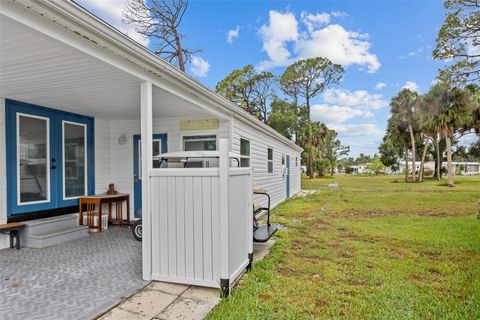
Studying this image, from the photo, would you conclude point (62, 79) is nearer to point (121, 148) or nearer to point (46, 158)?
point (46, 158)

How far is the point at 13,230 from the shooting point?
4445 mm

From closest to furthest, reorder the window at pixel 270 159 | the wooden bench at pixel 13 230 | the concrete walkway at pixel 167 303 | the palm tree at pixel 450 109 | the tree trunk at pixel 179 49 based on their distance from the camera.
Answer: the concrete walkway at pixel 167 303
the wooden bench at pixel 13 230
the window at pixel 270 159
the tree trunk at pixel 179 49
the palm tree at pixel 450 109

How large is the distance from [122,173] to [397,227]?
6.79m

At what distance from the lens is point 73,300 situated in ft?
8.82

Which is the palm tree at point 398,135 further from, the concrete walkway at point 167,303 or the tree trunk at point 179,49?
the concrete walkway at point 167,303

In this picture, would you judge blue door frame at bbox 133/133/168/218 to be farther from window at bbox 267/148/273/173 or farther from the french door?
window at bbox 267/148/273/173

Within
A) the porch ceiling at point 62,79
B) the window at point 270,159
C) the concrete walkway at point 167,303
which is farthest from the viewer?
the window at point 270,159

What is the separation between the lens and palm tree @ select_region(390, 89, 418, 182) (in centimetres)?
2416

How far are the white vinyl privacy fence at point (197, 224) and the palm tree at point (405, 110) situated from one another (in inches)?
1006

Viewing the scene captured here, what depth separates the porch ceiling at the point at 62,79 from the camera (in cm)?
260

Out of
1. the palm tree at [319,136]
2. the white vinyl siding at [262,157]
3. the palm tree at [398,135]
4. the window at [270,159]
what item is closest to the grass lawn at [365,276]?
the white vinyl siding at [262,157]

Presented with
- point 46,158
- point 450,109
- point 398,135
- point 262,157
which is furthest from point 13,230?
point 398,135

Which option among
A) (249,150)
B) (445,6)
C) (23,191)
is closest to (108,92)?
(23,191)

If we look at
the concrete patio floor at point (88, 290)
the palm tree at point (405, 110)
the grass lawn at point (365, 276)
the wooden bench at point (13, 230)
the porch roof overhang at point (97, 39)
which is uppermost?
the palm tree at point (405, 110)
